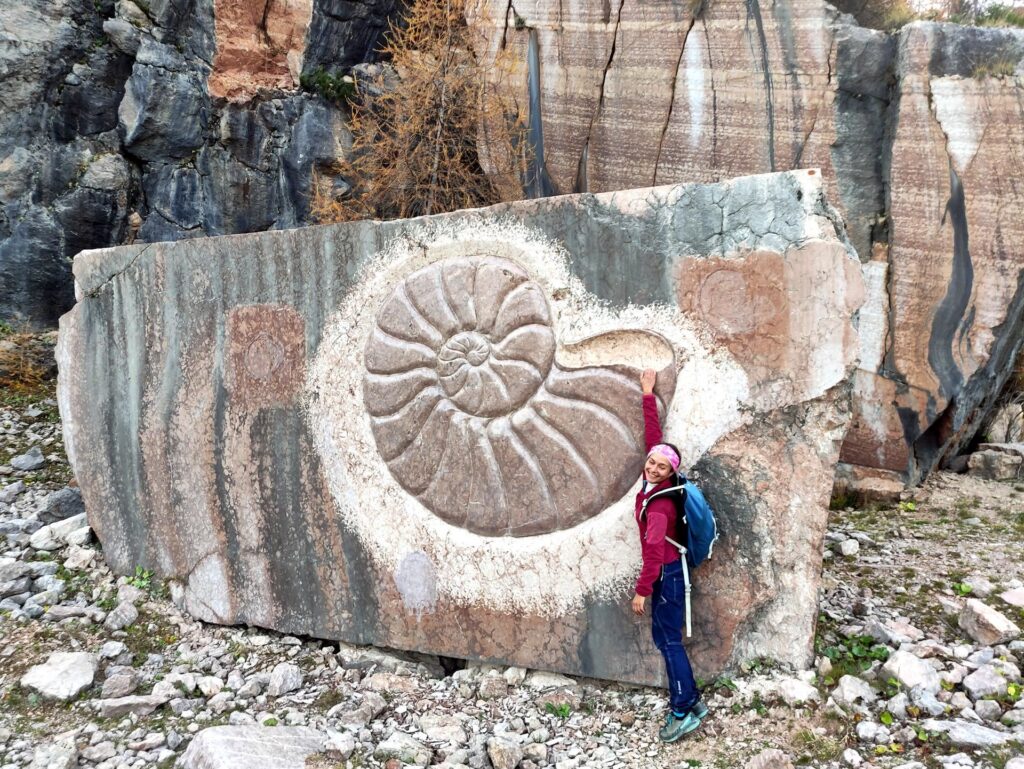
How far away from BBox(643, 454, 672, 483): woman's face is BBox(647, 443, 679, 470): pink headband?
0.04ft

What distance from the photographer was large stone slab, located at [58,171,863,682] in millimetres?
2342

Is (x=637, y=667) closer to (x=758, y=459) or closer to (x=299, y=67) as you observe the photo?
(x=758, y=459)

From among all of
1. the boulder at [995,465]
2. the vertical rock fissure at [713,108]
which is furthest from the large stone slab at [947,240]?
the vertical rock fissure at [713,108]

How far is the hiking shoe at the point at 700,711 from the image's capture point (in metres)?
2.27

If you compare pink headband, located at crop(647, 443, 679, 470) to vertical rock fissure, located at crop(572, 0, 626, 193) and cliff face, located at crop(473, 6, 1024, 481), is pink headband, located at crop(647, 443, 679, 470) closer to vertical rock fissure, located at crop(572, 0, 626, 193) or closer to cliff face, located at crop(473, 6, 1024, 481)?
cliff face, located at crop(473, 6, 1024, 481)

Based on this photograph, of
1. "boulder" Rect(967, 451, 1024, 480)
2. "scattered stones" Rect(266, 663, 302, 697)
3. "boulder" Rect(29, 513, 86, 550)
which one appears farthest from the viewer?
"boulder" Rect(967, 451, 1024, 480)

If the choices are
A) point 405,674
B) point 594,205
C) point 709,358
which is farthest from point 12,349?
point 709,358

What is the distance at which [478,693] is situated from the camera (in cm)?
262

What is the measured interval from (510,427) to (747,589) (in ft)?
3.22

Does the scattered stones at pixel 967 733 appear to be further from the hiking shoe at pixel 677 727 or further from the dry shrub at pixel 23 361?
Result: the dry shrub at pixel 23 361

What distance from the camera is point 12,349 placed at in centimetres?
555

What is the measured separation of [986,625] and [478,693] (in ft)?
6.10

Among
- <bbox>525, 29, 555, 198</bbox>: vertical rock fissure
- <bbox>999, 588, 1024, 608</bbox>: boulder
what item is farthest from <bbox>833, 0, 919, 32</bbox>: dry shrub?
<bbox>999, 588, 1024, 608</bbox>: boulder

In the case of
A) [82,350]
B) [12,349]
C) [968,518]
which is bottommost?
[968,518]
